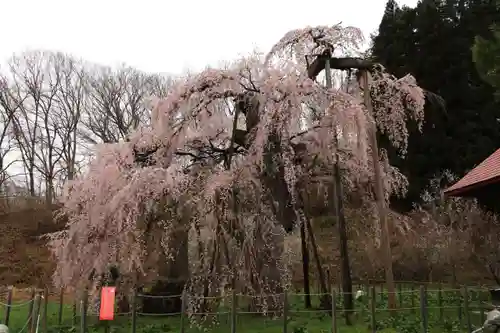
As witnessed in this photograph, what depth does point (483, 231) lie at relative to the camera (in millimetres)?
17078

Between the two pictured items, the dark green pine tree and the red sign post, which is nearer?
the red sign post

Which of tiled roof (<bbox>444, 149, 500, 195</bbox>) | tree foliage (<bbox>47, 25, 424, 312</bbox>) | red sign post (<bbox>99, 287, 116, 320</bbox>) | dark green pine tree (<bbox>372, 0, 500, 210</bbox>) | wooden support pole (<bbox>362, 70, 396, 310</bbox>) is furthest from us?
dark green pine tree (<bbox>372, 0, 500, 210</bbox>)

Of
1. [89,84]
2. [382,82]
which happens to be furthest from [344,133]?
[89,84]

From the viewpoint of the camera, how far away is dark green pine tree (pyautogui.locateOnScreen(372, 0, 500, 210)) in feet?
74.2

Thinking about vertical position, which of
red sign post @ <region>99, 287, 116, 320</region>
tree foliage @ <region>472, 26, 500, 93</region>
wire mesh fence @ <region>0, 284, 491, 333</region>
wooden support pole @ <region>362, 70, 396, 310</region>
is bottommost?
wire mesh fence @ <region>0, 284, 491, 333</region>

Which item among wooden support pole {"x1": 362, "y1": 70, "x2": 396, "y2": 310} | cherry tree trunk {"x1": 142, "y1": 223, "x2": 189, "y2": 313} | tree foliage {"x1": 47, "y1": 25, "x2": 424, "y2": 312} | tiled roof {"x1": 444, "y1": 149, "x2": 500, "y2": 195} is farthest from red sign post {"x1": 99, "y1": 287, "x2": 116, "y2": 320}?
tiled roof {"x1": 444, "y1": 149, "x2": 500, "y2": 195}

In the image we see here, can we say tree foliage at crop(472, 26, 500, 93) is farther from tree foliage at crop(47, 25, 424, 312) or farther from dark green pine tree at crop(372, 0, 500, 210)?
dark green pine tree at crop(372, 0, 500, 210)

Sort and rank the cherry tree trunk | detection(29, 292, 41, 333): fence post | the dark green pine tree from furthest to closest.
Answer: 1. the dark green pine tree
2. the cherry tree trunk
3. detection(29, 292, 41, 333): fence post

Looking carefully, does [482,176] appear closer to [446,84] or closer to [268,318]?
[268,318]

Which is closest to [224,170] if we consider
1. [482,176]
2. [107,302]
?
[107,302]

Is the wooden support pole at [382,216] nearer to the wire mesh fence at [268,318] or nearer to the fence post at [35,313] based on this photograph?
the wire mesh fence at [268,318]

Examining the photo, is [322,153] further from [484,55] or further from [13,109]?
[13,109]

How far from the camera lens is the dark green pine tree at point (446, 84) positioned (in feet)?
74.2

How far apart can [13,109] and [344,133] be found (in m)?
26.8
